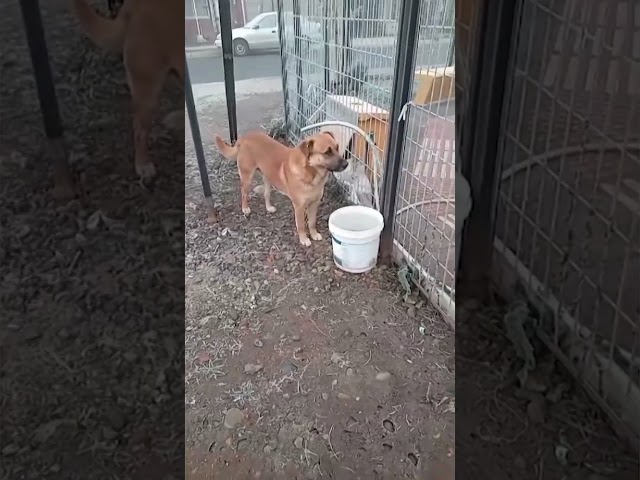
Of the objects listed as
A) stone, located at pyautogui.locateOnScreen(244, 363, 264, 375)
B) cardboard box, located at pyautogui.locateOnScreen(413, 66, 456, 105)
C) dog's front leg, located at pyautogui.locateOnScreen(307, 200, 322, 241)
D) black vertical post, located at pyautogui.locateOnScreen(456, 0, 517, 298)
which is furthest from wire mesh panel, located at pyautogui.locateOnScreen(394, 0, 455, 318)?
black vertical post, located at pyautogui.locateOnScreen(456, 0, 517, 298)

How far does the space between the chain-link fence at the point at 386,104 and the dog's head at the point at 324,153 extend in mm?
77

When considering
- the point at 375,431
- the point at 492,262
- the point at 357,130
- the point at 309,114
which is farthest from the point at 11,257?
the point at 309,114

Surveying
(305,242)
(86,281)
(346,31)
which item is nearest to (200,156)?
(305,242)

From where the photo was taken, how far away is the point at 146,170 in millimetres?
261

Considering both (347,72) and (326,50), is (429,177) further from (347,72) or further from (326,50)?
(326,50)

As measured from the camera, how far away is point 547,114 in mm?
250

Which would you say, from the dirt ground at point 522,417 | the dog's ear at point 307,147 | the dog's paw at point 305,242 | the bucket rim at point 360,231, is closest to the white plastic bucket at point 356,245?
the bucket rim at point 360,231

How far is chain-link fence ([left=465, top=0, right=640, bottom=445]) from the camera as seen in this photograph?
9.3 inches

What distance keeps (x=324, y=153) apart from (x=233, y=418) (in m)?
0.81

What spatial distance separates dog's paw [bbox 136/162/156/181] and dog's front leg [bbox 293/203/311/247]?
1.16 meters

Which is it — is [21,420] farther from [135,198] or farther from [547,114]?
[547,114]

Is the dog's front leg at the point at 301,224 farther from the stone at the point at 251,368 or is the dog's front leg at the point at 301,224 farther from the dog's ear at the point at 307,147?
the stone at the point at 251,368

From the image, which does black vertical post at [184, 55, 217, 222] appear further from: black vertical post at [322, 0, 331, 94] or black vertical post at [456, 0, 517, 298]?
black vertical post at [456, 0, 517, 298]

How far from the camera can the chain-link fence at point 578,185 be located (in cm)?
24
